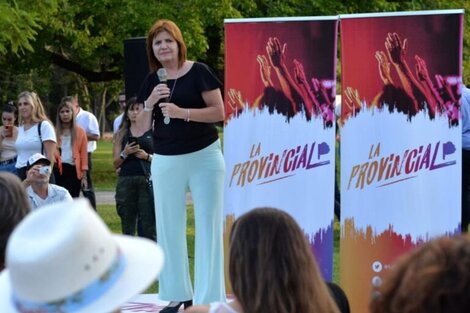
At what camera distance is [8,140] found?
442 inches

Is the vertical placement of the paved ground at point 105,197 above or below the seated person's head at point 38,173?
below

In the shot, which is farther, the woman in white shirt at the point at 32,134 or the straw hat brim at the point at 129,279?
the woman in white shirt at the point at 32,134

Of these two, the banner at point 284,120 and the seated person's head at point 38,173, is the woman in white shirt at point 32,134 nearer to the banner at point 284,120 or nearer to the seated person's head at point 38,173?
the seated person's head at point 38,173

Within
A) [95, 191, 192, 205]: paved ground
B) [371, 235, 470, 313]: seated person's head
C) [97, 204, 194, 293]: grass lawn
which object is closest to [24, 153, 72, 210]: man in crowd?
[97, 204, 194, 293]: grass lawn

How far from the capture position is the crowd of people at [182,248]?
84.5 inches

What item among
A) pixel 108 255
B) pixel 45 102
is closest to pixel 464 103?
pixel 108 255

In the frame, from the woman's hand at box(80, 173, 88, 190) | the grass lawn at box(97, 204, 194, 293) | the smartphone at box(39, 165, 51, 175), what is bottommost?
the grass lawn at box(97, 204, 194, 293)

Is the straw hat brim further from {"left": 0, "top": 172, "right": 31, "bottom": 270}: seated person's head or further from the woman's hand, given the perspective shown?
the woman's hand

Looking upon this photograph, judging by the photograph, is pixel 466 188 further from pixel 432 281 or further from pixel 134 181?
pixel 432 281

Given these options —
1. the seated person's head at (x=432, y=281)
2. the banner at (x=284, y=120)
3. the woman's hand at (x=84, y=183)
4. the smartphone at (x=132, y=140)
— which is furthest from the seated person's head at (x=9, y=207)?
the woman's hand at (x=84, y=183)

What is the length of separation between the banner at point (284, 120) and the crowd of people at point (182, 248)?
4 cm

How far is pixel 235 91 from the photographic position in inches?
287

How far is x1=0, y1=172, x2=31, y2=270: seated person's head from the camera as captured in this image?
370cm

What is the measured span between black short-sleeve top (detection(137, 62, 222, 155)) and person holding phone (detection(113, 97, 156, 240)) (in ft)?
11.1
